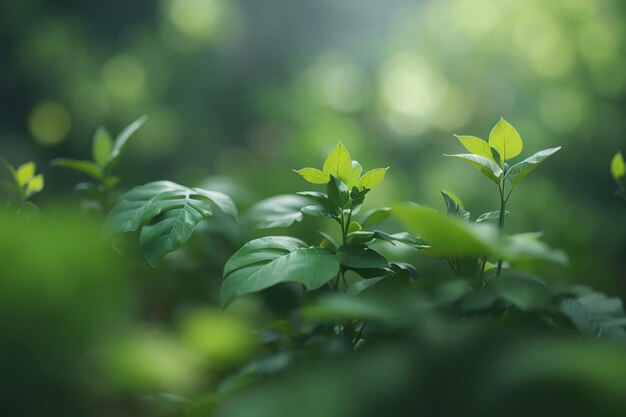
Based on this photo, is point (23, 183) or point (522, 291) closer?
point (522, 291)

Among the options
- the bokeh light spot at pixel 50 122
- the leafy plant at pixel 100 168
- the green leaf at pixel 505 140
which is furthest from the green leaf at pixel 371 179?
the bokeh light spot at pixel 50 122

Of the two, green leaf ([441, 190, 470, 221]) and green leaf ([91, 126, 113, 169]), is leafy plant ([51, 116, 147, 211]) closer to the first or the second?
green leaf ([91, 126, 113, 169])

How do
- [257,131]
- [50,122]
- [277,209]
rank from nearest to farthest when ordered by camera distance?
1. [277,209]
2. [50,122]
3. [257,131]

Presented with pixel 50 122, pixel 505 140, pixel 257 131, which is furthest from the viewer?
pixel 257 131

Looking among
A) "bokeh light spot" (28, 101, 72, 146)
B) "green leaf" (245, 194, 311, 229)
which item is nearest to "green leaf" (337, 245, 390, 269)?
"green leaf" (245, 194, 311, 229)

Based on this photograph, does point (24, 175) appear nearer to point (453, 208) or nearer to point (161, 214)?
point (161, 214)

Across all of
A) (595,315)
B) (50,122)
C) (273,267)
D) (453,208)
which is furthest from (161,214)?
(50,122)

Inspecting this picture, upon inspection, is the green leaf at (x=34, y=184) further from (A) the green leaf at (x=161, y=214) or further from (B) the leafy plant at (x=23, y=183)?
(A) the green leaf at (x=161, y=214)
